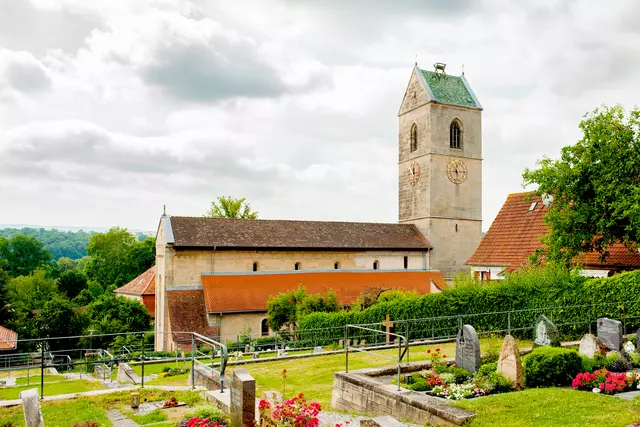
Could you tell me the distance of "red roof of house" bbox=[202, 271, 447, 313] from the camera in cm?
3109

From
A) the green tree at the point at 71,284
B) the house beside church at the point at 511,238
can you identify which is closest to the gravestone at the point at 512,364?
the house beside church at the point at 511,238

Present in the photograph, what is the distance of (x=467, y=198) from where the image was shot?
44.3 meters

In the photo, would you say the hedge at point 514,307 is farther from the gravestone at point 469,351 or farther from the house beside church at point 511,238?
the house beside church at point 511,238

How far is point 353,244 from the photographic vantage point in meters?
38.6

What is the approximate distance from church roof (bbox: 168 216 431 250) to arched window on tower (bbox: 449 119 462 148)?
812cm

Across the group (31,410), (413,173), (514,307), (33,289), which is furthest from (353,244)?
(33,289)

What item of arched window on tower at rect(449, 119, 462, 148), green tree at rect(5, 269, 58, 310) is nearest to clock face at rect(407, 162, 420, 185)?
arched window on tower at rect(449, 119, 462, 148)

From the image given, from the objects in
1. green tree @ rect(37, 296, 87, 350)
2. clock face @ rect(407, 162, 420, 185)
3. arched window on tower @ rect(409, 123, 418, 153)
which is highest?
arched window on tower @ rect(409, 123, 418, 153)

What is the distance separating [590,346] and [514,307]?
8741mm

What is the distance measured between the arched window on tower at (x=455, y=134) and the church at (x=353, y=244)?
0.10m

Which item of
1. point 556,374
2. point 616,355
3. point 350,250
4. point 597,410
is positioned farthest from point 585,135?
point 350,250

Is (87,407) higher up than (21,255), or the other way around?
(21,255)

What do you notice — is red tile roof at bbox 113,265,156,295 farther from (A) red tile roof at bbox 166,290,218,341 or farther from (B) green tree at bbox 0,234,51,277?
(B) green tree at bbox 0,234,51,277

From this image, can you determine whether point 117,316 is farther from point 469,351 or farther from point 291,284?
point 469,351
